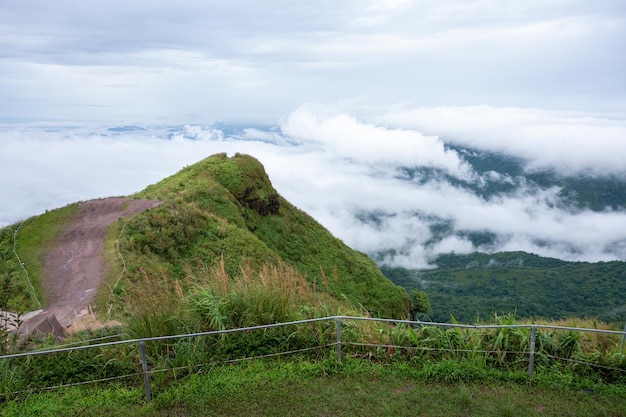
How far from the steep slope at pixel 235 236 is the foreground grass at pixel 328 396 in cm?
967

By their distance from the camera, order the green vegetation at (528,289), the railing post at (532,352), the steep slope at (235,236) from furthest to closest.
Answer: the green vegetation at (528,289), the steep slope at (235,236), the railing post at (532,352)

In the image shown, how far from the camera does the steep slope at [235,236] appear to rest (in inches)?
812

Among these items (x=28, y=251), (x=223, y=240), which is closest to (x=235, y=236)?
(x=223, y=240)

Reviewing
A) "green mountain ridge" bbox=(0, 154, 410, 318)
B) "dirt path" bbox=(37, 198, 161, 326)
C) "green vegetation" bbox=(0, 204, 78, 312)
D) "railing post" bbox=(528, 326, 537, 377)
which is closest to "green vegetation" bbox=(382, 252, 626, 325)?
"green mountain ridge" bbox=(0, 154, 410, 318)

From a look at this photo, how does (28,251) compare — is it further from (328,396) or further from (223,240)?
(328,396)

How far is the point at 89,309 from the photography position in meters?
13.5

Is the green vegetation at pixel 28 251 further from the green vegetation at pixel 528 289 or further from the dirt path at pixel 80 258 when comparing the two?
the green vegetation at pixel 528 289

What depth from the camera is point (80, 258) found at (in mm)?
18422

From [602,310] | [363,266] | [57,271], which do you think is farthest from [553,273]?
[57,271]

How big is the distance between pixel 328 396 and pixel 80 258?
51.3ft

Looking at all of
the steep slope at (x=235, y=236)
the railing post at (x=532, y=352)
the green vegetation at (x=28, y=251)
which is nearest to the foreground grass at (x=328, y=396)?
the railing post at (x=532, y=352)

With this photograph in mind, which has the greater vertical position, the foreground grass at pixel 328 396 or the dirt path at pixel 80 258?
the foreground grass at pixel 328 396

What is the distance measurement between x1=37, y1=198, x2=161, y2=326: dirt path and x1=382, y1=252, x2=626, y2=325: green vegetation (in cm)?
5246

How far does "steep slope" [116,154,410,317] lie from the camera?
67.7 feet
